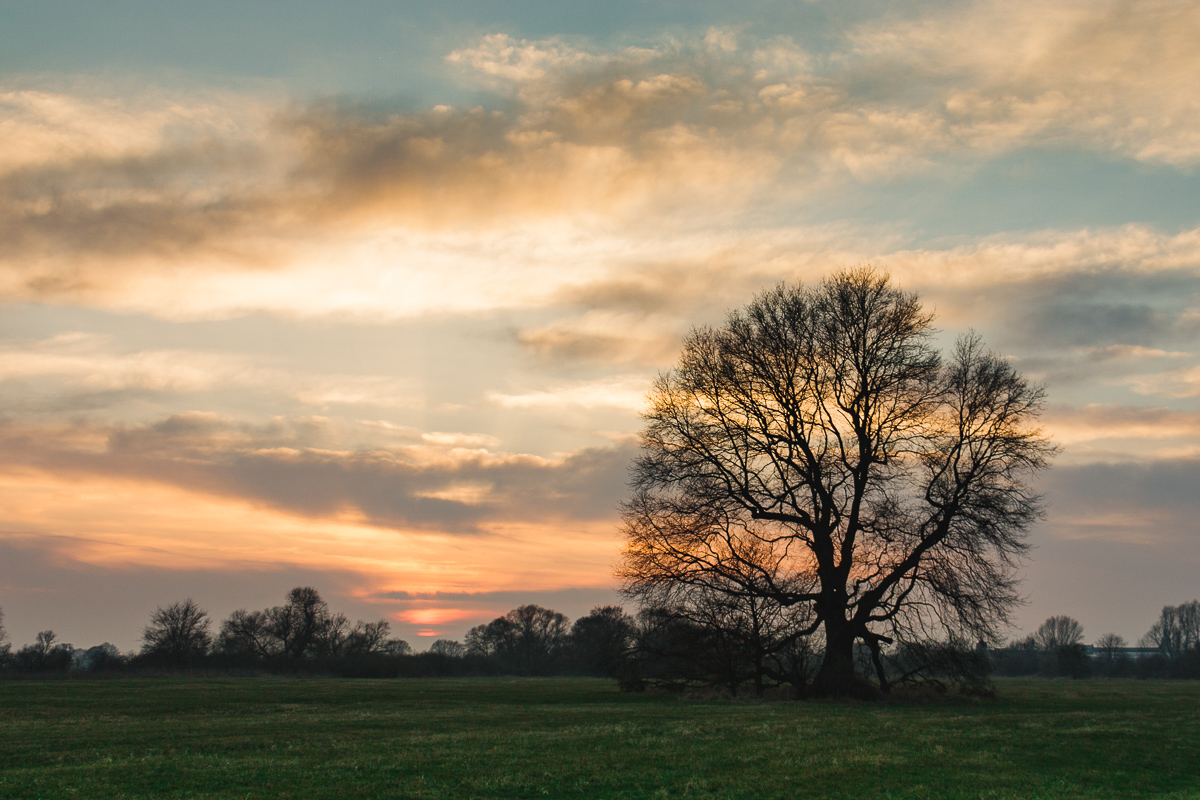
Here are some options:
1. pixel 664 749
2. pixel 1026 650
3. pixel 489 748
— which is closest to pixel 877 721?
pixel 664 749

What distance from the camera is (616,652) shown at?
3569cm

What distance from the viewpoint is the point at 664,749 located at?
1502cm

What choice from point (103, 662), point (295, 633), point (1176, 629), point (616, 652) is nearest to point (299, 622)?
point (295, 633)

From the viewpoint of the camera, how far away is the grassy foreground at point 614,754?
1143 centimetres

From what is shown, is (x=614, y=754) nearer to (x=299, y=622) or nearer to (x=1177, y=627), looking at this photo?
(x=299, y=622)

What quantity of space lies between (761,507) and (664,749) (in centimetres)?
1740

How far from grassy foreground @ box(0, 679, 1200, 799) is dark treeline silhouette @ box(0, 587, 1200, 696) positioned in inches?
231

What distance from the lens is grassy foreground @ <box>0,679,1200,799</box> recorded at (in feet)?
37.5

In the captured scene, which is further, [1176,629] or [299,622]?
[1176,629]

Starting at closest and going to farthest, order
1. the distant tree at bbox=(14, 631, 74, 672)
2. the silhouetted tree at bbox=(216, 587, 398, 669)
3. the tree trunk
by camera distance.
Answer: the tree trunk < the distant tree at bbox=(14, 631, 74, 672) < the silhouetted tree at bbox=(216, 587, 398, 669)

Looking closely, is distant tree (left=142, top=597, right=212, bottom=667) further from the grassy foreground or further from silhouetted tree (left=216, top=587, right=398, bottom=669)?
the grassy foreground

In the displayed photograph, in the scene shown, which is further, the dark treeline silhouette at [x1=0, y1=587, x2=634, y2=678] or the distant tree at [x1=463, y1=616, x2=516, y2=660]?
the distant tree at [x1=463, y1=616, x2=516, y2=660]

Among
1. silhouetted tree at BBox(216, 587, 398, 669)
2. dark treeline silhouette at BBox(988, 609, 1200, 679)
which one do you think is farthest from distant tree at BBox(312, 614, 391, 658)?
dark treeline silhouette at BBox(988, 609, 1200, 679)

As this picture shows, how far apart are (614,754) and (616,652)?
21.8m
